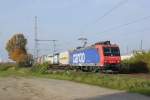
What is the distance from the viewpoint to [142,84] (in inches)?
1013

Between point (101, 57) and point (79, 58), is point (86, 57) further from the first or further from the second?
point (79, 58)

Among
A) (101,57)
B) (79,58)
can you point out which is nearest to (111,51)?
(101,57)

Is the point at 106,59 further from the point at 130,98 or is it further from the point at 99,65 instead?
the point at 130,98

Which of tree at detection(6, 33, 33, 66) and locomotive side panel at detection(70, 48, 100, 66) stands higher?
tree at detection(6, 33, 33, 66)

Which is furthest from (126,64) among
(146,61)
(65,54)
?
(65,54)

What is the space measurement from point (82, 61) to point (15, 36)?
201ft

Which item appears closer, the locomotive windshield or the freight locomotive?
the freight locomotive

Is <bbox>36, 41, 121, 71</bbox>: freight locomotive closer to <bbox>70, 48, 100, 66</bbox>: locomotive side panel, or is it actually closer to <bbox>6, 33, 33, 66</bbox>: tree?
<bbox>70, 48, 100, 66</bbox>: locomotive side panel

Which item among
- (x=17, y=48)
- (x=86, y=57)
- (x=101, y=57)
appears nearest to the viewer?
(x=101, y=57)

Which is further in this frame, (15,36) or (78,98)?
(15,36)

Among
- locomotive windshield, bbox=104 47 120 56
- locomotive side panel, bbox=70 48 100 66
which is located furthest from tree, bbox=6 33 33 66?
locomotive windshield, bbox=104 47 120 56

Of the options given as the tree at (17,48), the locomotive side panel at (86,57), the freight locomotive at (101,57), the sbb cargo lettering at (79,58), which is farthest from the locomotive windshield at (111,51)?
the tree at (17,48)

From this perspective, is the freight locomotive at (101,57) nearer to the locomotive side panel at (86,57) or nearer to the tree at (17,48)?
the locomotive side panel at (86,57)

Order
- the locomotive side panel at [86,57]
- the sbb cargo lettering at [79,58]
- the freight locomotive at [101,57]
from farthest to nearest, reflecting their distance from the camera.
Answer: the sbb cargo lettering at [79,58] < the locomotive side panel at [86,57] < the freight locomotive at [101,57]
